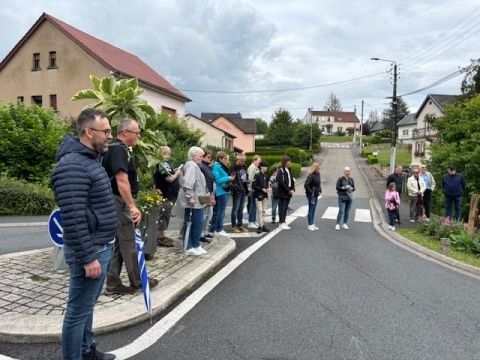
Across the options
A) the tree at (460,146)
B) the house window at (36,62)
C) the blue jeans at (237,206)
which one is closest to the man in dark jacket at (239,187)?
the blue jeans at (237,206)

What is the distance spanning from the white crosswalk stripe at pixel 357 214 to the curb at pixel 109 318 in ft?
31.5

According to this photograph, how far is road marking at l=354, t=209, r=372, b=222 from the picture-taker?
14300 mm

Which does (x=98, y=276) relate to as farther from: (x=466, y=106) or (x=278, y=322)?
(x=466, y=106)

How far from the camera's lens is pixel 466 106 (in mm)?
15742

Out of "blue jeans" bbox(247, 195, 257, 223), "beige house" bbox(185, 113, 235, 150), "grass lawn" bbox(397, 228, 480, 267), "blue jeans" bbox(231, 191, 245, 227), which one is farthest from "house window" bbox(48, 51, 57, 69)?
"grass lawn" bbox(397, 228, 480, 267)

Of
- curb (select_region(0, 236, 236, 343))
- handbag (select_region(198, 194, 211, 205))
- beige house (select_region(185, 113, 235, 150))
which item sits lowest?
curb (select_region(0, 236, 236, 343))

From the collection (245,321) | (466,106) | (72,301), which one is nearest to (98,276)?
(72,301)

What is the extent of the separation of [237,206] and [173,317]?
5.86 metres

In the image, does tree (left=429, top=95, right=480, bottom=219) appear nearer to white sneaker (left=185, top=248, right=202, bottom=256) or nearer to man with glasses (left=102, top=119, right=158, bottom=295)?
white sneaker (left=185, top=248, right=202, bottom=256)

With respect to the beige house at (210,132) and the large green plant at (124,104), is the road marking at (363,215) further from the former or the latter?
the beige house at (210,132)

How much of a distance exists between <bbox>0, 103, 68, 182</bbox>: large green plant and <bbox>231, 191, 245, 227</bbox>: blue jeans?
841 cm

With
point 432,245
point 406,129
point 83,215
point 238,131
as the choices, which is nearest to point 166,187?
point 83,215

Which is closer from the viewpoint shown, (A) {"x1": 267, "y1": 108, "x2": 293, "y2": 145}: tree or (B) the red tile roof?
(B) the red tile roof

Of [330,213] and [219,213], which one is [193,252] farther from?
[330,213]
